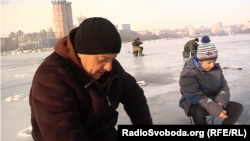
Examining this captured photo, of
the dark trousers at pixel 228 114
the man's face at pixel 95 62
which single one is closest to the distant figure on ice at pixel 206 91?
the dark trousers at pixel 228 114

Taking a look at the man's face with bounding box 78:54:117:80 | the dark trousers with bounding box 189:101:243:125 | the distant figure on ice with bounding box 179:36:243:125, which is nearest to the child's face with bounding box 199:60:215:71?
the distant figure on ice with bounding box 179:36:243:125

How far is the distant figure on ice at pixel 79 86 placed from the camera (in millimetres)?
1154

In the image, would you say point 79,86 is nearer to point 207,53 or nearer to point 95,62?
point 95,62

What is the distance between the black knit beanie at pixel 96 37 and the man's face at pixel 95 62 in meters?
0.03

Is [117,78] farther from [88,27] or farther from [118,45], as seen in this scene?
[88,27]

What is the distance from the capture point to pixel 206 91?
237 centimetres

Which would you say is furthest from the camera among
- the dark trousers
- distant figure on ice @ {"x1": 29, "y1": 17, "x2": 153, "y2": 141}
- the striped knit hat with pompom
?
the striped knit hat with pompom

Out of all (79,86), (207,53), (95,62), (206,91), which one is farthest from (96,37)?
(206,91)

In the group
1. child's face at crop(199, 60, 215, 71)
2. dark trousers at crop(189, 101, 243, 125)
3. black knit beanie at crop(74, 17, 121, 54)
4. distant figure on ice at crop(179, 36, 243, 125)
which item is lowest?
dark trousers at crop(189, 101, 243, 125)

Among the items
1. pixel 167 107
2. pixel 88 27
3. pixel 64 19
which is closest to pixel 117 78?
pixel 88 27

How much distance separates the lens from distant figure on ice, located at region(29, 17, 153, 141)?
1.15m

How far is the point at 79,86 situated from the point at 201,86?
4.98 ft

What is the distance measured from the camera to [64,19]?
85.1 meters

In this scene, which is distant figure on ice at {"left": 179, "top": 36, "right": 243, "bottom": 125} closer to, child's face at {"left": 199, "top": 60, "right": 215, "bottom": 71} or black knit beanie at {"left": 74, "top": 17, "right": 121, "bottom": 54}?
child's face at {"left": 199, "top": 60, "right": 215, "bottom": 71}
